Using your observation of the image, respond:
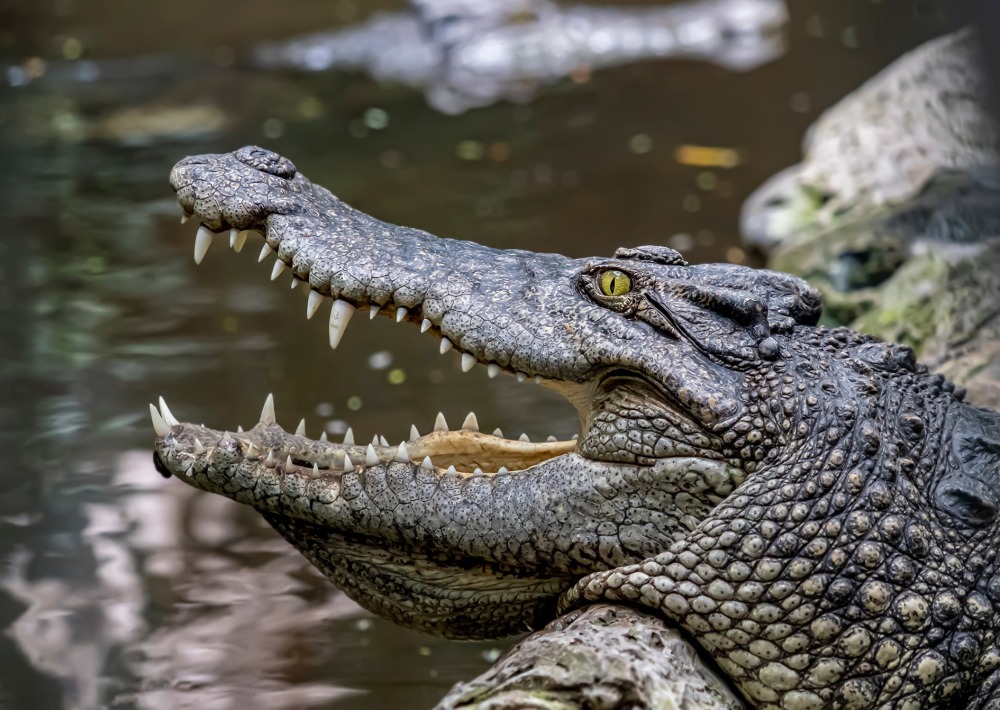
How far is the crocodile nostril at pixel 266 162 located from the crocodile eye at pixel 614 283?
99 centimetres

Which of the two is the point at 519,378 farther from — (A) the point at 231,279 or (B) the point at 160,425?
(A) the point at 231,279

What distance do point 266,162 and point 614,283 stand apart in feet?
3.59

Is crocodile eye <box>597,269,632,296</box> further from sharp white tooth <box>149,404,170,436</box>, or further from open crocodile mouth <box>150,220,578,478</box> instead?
sharp white tooth <box>149,404,170,436</box>

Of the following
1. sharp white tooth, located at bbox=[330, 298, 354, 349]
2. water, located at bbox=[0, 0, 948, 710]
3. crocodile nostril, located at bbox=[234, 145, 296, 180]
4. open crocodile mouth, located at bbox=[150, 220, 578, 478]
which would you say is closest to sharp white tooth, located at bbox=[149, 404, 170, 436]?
open crocodile mouth, located at bbox=[150, 220, 578, 478]

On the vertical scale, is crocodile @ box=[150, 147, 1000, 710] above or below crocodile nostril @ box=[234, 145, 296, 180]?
below

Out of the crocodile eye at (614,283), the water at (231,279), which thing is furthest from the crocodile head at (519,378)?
the water at (231,279)

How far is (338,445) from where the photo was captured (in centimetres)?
359

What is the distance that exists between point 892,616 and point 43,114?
903cm

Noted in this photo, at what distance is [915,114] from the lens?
6969mm

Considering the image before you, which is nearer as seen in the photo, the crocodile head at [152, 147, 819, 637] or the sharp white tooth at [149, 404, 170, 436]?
the crocodile head at [152, 147, 819, 637]

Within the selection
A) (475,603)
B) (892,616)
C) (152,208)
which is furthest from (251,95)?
(892,616)

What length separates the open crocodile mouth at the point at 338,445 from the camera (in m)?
Answer: 3.38

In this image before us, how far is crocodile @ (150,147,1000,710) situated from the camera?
2.98 metres

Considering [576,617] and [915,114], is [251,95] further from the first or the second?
[576,617]
